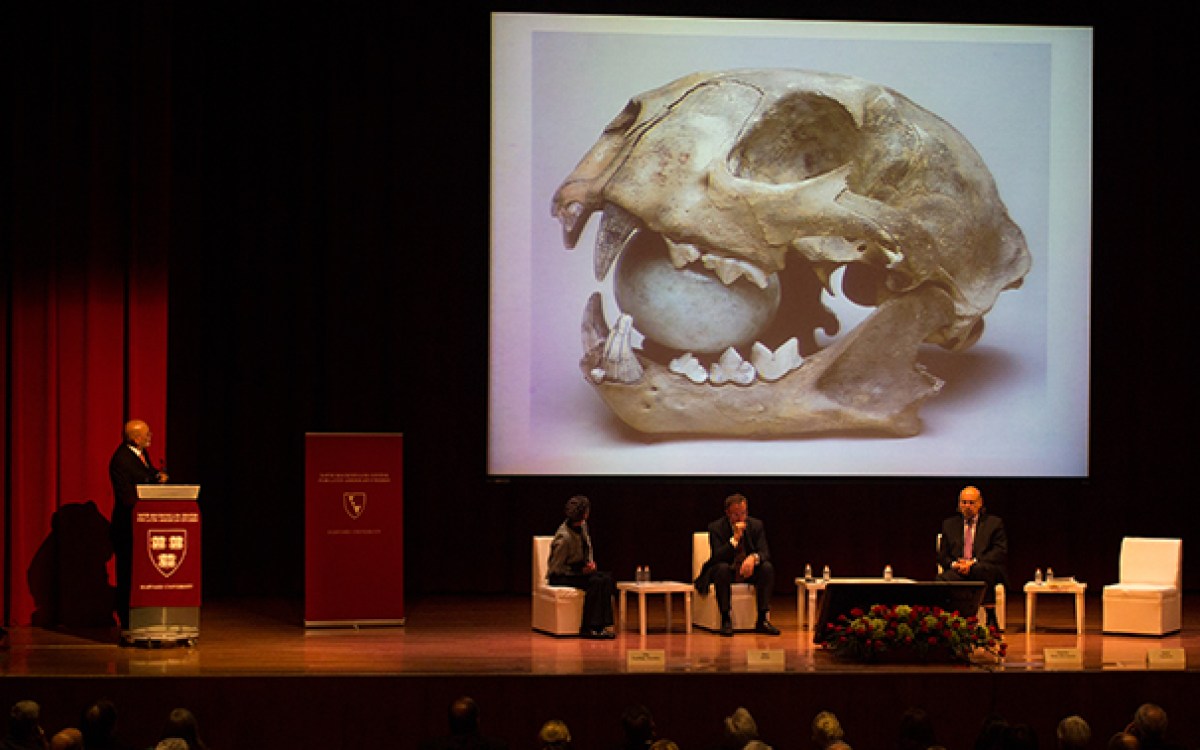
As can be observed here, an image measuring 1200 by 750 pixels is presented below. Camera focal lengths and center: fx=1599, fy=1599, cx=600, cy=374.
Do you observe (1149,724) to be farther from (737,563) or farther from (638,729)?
(737,563)

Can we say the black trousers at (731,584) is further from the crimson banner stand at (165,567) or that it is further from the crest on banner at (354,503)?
the crimson banner stand at (165,567)

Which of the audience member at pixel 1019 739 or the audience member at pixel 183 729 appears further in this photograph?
the audience member at pixel 183 729

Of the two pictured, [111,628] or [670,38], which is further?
[670,38]

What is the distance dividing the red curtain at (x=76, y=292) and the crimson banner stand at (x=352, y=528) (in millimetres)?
1242

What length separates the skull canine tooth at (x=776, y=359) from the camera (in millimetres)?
10953

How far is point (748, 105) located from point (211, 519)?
466cm

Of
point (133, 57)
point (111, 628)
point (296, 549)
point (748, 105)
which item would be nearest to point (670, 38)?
point (748, 105)

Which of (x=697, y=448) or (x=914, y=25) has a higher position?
(x=914, y=25)

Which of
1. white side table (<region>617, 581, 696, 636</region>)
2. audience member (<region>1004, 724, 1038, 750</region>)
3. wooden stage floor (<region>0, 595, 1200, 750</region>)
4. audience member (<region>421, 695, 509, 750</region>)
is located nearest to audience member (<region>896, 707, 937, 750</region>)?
audience member (<region>1004, 724, 1038, 750</region>)

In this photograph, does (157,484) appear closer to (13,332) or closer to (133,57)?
(13,332)

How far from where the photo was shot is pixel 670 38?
11.0 meters

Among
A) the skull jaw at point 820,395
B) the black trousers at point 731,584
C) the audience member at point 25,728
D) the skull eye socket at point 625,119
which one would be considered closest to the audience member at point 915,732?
the audience member at point 25,728

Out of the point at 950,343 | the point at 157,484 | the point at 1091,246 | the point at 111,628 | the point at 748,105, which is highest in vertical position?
the point at 748,105

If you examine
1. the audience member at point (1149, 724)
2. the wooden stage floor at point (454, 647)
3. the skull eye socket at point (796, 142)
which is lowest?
the wooden stage floor at point (454, 647)
